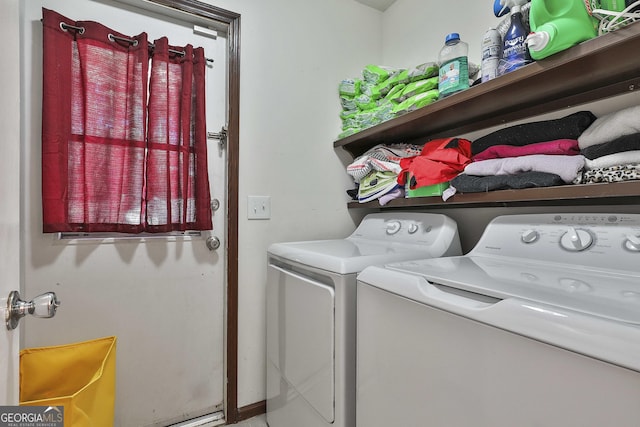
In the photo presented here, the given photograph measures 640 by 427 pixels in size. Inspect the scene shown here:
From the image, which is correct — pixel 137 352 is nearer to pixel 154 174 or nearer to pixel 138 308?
pixel 138 308

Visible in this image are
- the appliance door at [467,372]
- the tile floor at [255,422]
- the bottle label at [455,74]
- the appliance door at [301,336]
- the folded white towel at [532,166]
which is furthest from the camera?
the tile floor at [255,422]

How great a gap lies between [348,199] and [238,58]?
Result: 3.28 ft

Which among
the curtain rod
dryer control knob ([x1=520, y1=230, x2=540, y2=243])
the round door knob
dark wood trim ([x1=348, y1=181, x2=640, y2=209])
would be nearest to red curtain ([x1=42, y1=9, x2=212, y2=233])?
the curtain rod

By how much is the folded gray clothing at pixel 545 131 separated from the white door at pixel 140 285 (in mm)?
1295

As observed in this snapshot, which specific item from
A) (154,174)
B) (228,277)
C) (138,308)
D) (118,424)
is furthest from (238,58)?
(118,424)

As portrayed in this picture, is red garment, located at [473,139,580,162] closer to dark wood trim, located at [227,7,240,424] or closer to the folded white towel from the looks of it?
the folded white towel

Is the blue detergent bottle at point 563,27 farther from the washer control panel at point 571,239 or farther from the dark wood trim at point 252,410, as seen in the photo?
the dark wood trim at point 252,410

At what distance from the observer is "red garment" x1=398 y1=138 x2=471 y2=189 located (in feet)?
4.15

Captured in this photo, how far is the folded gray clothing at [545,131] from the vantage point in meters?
0.98

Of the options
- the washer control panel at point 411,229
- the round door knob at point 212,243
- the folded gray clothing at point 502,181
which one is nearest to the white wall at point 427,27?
the folded gray clothing at point 502,181

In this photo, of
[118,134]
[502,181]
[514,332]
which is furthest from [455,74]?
[118,134]

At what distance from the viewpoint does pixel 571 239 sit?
88cm

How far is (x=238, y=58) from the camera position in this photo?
5.20 ft

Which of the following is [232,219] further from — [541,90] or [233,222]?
[541,90]
